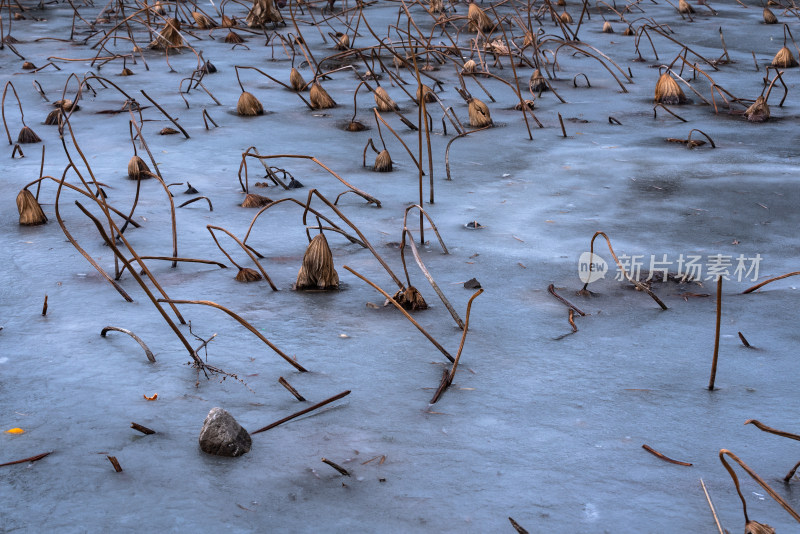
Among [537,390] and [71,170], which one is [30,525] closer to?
[537,390]

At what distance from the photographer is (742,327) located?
77.3 inches

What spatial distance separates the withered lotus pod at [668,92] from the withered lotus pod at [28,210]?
9.93 ft

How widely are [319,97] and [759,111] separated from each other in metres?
2.16

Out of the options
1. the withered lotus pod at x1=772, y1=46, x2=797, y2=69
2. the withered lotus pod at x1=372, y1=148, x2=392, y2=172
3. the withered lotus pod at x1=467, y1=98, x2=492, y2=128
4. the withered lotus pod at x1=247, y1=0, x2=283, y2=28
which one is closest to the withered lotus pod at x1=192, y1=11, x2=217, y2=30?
the withered lotus pod at x1=247, y1=0, x2=283, y2=28

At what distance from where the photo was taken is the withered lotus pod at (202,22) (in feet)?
21.9

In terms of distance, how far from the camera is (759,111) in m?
3.87

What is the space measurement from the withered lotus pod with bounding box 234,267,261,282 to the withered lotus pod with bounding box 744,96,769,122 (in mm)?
2726

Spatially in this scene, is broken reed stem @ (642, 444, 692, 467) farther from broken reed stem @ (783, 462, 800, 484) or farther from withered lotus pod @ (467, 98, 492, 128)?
withered lotus pod @ (467, 98, 492, 128)

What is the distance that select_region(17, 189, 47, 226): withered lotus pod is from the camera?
2.60 metres

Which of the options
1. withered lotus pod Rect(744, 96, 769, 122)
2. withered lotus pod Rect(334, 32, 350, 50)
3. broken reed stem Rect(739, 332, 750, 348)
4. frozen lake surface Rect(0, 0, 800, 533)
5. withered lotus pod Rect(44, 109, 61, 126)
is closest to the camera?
frozen lake surface Rect(0, 0, 800, 533)

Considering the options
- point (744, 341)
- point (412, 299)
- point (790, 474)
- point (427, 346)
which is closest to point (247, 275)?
point (412, 299)

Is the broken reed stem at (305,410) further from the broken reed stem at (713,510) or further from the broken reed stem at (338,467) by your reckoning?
the broken reed stem at (713,510)

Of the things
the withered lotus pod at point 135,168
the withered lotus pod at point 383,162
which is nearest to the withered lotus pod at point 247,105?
the withered lotus pod at point 135,168

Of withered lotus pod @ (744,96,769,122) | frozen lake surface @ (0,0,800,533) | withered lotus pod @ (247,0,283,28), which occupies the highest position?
withered lotus pod @ (247,0,283,28)
